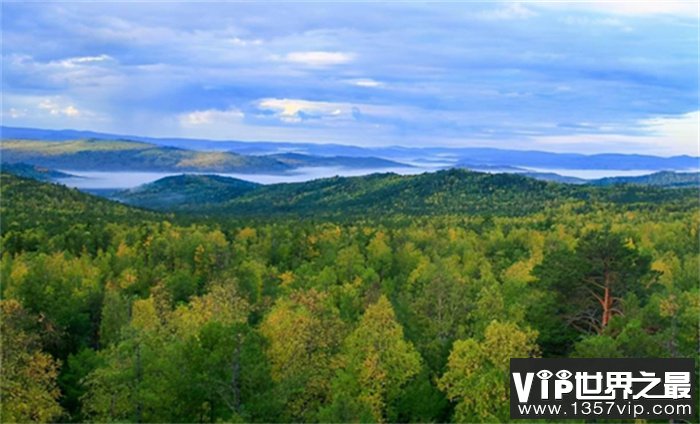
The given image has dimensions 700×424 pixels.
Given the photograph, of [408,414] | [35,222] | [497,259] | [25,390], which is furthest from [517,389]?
[35,222]

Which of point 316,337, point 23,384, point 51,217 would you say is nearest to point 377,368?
point 316,337

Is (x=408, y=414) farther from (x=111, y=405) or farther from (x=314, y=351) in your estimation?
(x=111, y=405)

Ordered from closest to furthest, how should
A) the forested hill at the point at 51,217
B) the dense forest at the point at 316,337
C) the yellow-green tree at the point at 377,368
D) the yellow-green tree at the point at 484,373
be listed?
the dense forest at the point at 316,337, the yellow-green tree at the point at 484,373, the yellow-green tree at the point at 377,368, the forested hill at the point at 51,217

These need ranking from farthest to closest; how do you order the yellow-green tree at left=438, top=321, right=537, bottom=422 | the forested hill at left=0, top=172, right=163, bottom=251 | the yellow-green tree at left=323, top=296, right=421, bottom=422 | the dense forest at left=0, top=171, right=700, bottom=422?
the forested hill at left=0, top=172, right=163, bottom=251, the yellow-green tree at left=323, top=296, right=421, bottom=422, the yellow-green tree at left=438, top=321, right=537, bottom=422, the dense forest at left=0, top=171, right=700, bottom=422

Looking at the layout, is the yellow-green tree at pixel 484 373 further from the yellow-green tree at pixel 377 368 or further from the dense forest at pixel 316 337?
the yellow-green tree at pixel 377 368

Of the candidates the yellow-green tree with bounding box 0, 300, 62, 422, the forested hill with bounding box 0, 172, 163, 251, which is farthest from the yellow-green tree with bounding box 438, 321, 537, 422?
the forested hill with bounding box 0, 172, 163, 251

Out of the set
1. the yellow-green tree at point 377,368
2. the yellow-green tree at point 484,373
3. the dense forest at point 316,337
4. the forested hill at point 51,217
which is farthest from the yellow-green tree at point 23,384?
the forested hill at point 51,217

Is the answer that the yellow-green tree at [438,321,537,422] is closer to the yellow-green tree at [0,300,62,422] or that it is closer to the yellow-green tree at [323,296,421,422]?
the yellow-green tree at [323,296,421,422]

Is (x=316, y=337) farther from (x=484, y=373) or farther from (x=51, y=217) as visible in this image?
(x=51, y=217)

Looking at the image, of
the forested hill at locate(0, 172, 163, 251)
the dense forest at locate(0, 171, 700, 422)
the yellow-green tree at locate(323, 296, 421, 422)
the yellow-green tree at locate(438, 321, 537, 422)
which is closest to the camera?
the dense forest at locate(0, 171, 700, 422)

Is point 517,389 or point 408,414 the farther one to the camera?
point 408,414

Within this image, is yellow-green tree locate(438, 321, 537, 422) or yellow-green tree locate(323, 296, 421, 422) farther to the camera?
yellow-green tree locate(323, 296, 421, 422)
